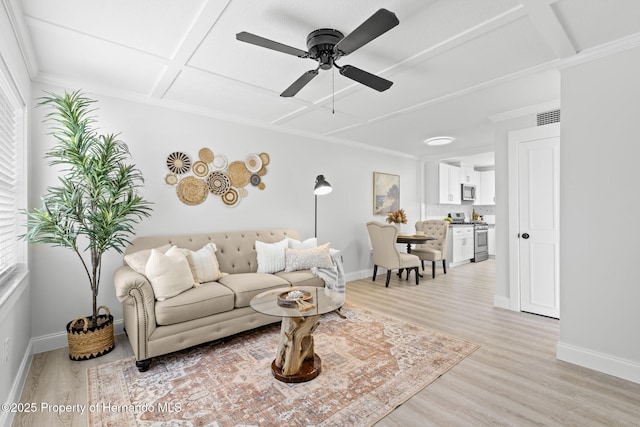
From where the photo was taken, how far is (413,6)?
180 centimetres

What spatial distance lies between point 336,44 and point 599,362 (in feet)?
9.82

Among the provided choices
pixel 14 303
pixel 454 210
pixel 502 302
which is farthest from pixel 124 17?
pixel 454 210

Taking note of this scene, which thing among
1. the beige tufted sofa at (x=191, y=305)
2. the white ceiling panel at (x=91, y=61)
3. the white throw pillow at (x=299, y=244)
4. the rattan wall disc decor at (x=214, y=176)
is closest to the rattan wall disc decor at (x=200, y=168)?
the rattan wall disc decor at (x=214, y=176)

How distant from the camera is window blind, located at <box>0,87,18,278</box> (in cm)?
209

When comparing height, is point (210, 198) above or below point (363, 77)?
below

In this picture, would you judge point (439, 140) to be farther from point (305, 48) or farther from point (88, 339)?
point (88, 339)

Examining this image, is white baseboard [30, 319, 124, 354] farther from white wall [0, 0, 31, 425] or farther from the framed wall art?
the framed wall art

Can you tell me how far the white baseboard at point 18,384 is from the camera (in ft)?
5.53

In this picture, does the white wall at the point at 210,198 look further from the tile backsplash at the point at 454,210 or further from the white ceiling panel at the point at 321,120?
the tile backsplash at the point at 454,210

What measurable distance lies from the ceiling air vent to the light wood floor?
221cm

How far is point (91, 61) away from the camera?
8.09 ft

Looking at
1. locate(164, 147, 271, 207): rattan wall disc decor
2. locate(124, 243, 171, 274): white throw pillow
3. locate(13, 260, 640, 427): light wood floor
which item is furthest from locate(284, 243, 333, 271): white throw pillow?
locate(124, 243, 171, 274): white throw pillow

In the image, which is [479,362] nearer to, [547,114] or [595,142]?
[595,142]

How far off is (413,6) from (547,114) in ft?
8.42
